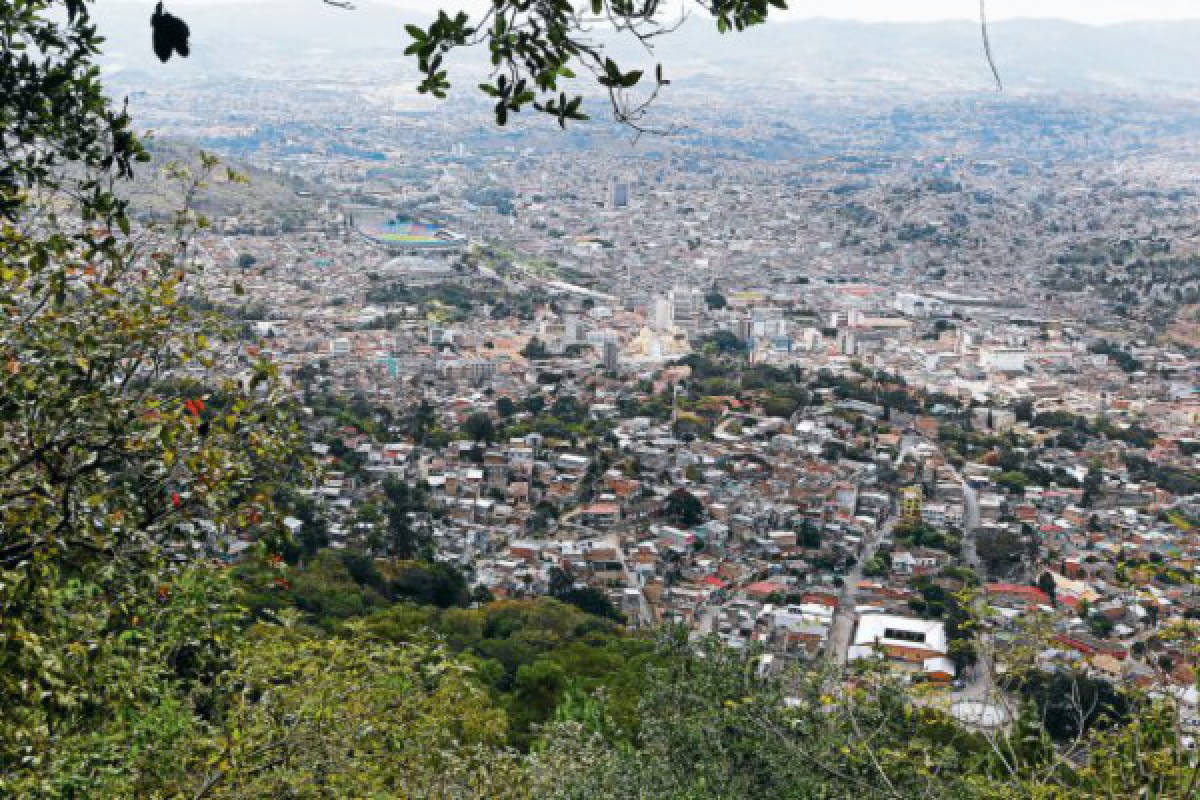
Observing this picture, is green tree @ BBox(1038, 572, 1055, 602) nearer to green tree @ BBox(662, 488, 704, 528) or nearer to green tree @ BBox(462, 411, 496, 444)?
green tree @ BBox(662, 488, 704, 528)

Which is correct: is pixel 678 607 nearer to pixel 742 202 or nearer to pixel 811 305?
pixel 811 305

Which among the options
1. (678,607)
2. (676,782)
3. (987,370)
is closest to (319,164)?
(987,370)

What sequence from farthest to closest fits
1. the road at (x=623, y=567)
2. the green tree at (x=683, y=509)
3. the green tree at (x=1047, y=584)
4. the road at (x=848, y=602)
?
the green tree at (x=683, y=509) < the green tree at (x=1047, y=584) < the road at (x=623, y=567) < the road at (x=848, y=602)

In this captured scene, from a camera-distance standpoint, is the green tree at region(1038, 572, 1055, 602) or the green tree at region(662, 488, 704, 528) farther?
the green tree at region(662, 488, 704, 528)

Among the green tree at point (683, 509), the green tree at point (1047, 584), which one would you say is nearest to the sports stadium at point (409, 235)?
the green tree at point (683, 509)

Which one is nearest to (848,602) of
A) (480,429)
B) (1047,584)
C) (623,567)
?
(1047,584)

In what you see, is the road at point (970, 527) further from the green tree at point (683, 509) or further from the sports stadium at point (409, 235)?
the sports stadium at point (409, 235)

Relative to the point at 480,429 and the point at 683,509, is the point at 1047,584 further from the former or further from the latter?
the point at 480,429

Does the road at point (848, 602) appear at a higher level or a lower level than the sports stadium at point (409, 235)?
lower

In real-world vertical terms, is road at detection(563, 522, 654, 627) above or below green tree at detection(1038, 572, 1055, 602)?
below

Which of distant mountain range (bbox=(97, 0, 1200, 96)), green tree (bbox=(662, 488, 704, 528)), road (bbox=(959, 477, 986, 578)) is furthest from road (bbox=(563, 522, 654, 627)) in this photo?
distant mountain range (bbox=(97, 0, 1200, 96))
